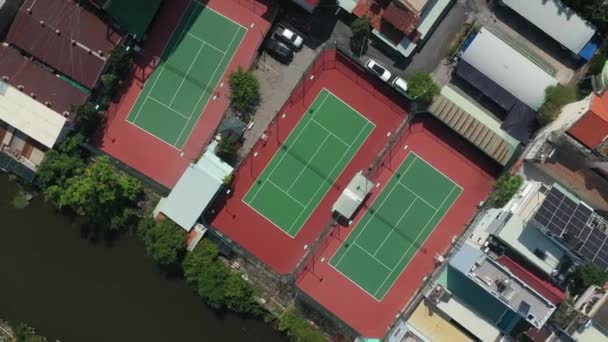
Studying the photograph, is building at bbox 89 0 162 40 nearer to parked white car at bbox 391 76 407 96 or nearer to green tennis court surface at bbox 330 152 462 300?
parked white car at bbox 391 76 407 96

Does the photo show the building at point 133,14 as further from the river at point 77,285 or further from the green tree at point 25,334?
the green tree at point 25,334

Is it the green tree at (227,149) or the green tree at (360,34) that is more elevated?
the green tree at (360,34)

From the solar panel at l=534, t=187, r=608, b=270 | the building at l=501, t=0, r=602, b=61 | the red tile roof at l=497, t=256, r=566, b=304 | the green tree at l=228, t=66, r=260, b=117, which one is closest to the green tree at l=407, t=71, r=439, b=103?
the building at l=501, t=0, r=602, b=61

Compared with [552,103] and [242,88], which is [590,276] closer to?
[552,103]

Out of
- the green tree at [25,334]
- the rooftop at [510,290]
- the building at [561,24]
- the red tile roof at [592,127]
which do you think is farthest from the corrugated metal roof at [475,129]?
the green tree at [25,334]


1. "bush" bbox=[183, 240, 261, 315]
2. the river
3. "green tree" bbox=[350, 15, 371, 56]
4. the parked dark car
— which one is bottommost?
the river
